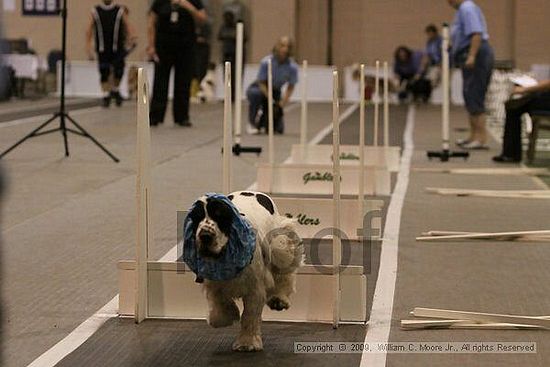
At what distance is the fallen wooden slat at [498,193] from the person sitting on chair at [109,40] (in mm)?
10423

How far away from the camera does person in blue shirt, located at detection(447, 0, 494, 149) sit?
11219 millimetres

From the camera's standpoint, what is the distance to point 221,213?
3.42m

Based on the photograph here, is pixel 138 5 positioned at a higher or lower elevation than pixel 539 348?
higher

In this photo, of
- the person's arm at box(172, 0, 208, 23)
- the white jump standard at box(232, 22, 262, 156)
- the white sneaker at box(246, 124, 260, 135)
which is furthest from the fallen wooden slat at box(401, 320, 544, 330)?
the person's arm at box(172, 0, 208, 23)

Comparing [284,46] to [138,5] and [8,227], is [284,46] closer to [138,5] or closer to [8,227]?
[8,227]

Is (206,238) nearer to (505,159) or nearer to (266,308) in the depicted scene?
(266,308)

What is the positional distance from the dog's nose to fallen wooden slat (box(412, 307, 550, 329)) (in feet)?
4.12

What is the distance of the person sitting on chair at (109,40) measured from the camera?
18094mm

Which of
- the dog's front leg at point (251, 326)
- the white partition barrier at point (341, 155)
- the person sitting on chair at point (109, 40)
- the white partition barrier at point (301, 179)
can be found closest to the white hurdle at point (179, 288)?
the dog's front leg at point (251, 326)

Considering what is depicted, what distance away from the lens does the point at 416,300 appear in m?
4.70

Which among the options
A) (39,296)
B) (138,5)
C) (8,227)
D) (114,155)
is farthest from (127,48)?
(39,296)

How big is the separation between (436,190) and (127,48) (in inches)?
436

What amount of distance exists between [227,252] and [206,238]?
86 mm

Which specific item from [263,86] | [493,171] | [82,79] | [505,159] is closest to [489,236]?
[493,171]
